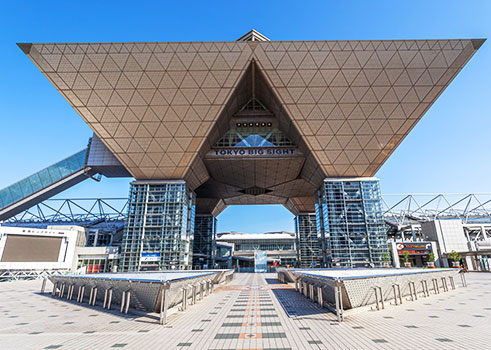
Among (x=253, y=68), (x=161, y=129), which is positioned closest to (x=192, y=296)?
(x=161, y=129)

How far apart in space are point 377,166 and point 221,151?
988 inches

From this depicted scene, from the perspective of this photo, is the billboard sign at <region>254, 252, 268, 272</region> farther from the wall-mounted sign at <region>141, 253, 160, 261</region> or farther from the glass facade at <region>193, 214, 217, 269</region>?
the wall-mounted sign at <region>141, 253, 160, 261</region>

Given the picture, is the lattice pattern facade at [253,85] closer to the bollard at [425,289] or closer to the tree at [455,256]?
the tree at [455,256]

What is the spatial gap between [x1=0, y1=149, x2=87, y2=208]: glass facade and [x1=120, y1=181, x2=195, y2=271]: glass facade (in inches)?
504

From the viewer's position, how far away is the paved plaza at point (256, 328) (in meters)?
7.37

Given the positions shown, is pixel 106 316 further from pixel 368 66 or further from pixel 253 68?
pixel 368 66

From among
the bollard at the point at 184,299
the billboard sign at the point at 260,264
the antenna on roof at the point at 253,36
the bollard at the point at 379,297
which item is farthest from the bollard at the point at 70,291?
the billboard sign at the point at 260,264

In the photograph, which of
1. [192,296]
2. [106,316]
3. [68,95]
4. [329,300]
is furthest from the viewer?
[68,95]

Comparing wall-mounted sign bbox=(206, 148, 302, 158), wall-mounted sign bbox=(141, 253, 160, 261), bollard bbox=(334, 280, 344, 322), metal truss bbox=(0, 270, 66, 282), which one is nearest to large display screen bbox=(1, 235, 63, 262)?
metal truss bbox=(0, 270, 66, 282)

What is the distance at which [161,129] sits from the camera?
36.6 metres

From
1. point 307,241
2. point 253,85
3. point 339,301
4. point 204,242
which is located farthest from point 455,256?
point 204,242

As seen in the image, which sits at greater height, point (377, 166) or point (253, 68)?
point (253, 68)

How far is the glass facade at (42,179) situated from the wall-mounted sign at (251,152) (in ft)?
78.0

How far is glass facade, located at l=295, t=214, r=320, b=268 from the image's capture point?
6200cm
